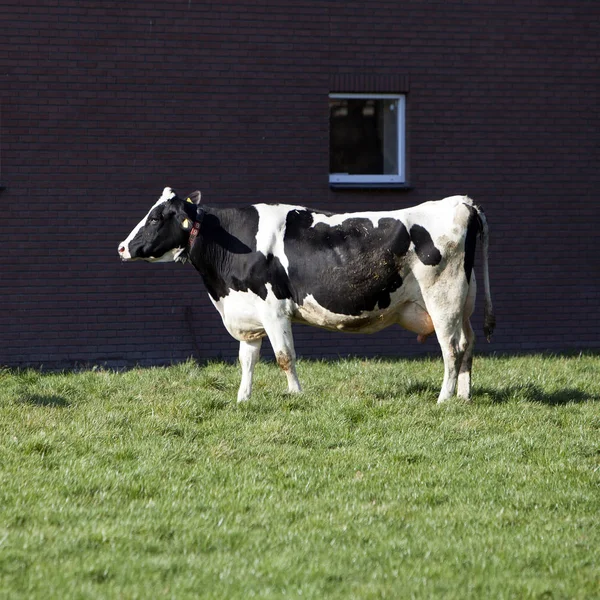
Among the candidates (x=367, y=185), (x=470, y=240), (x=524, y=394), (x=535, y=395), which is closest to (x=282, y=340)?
(x=470, y=240)

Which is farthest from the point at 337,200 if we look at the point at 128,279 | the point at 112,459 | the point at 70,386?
the point at 112,459

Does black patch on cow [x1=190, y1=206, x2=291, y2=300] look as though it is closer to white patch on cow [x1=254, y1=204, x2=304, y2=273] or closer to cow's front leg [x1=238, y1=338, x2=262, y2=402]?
white patch on cow [x1=254, y1=204, x2=304, y2=273]

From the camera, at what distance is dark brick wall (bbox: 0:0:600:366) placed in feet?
43.7

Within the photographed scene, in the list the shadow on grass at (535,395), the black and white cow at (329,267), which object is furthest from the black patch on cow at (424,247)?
the shadow on grass at (535,395)

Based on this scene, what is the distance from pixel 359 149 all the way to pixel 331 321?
5.25 metres

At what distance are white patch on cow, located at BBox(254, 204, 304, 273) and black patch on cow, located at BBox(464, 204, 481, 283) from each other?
1.59 meters

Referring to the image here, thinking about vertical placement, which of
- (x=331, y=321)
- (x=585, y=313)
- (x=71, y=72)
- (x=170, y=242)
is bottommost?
(x=585, y=313)

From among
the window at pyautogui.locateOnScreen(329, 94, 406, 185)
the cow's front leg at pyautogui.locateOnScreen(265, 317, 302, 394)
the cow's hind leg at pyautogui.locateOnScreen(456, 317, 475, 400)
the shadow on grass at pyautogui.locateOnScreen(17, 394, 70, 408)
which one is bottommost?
the shadow on grass at pyautogui.locateOnScreen(17, 394, 70, 408)

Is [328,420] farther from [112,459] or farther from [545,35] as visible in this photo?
[545,35]

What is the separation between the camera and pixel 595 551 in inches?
217

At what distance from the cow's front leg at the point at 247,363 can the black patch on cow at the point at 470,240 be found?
6.64 ft

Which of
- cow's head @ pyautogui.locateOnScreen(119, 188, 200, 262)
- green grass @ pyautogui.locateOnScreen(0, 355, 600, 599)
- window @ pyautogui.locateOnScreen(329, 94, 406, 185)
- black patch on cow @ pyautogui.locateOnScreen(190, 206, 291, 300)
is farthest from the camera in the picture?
window @ pyautogui.locateOnScreen(329, 94, 406, 185)

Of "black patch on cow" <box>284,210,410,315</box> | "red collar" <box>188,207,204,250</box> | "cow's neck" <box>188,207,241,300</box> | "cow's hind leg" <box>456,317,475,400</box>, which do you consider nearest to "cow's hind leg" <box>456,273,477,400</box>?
"cow's hind leg" <box>456,317,475,400</box>

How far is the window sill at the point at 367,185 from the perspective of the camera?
1406 centimetres
